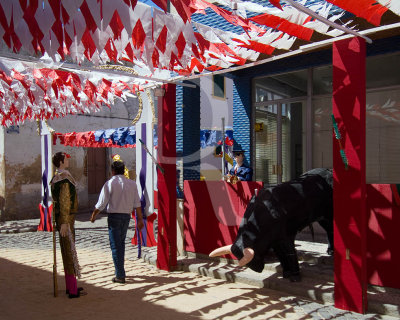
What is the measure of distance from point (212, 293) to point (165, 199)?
1.84 metres

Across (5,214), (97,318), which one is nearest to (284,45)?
(97,318)

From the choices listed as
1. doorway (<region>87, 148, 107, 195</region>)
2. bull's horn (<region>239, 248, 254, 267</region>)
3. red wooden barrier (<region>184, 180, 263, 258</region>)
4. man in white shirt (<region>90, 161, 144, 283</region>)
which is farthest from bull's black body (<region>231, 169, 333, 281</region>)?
doorway (<region>87, 148, 107, 195</region>)

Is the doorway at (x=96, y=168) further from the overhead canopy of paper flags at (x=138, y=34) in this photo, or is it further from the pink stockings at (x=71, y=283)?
the pink stockings at (x=71, y=283)

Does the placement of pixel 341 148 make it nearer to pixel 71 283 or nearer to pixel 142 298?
pixel 142 298

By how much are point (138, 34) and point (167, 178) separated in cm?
293

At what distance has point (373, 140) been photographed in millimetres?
7875

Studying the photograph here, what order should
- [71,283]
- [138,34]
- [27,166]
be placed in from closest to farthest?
[138,34], [71,283], [27,166]

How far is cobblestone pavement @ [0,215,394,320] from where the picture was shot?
16.2 ft

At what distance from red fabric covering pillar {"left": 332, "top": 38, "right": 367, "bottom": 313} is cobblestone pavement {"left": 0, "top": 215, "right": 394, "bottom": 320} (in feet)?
1.13

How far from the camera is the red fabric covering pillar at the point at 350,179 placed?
15.4ft

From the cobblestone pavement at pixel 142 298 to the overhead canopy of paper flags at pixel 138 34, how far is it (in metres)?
3.03

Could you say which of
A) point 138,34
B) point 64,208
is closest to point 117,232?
point 64,208

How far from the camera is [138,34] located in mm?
4504

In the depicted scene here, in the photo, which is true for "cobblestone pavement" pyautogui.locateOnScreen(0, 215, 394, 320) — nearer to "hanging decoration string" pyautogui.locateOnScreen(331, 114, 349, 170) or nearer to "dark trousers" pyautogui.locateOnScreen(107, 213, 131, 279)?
"dark trousers" pyautogui.locateOnScreen(107, 213, 131, 279)
